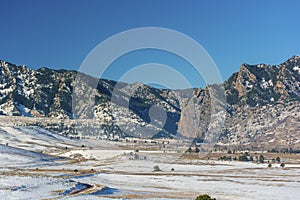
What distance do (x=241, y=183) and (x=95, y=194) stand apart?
4992 cm

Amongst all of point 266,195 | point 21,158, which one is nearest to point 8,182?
point 266,195

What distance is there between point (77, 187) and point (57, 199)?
23616 millimetres

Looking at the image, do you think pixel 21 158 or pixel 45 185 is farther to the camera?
pixel 21 158

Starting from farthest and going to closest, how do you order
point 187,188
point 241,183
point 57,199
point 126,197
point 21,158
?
point 21,158 < point 241,183 < point 187,188 < point 126,197 < point 57,199

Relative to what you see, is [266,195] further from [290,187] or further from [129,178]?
[129,178]

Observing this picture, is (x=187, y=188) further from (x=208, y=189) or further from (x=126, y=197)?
(x=126, y=197)

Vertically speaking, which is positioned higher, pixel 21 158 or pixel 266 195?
pixel 21 158

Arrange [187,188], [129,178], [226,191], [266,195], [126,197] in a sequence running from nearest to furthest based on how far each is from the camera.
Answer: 1. [126,197]
2. [266,195]
3. [226,191]
4. [187,188]
5. [129,178]

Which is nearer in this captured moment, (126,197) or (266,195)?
(126,197)

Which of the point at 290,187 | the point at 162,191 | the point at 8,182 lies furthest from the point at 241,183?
the point at 8,182

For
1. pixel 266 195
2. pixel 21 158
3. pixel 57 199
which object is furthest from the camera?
pixel 21 158

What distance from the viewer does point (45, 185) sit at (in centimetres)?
10475

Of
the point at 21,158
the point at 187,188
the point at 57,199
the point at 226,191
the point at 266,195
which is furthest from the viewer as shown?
the point at 21,158

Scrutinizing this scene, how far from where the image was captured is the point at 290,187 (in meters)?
119
